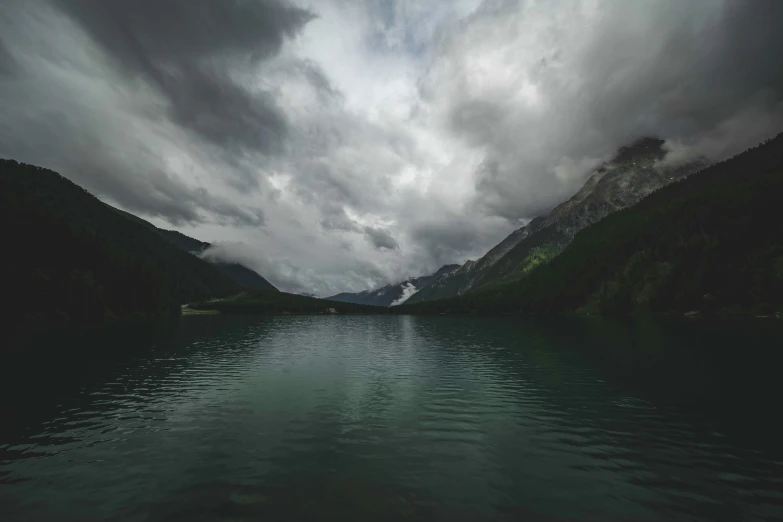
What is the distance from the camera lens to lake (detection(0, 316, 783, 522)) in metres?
16.5

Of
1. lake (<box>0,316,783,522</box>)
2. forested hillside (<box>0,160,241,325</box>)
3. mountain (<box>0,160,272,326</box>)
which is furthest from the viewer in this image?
mountain (<box>0,160,272,326</box>)

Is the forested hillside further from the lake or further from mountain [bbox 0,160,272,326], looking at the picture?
the lake

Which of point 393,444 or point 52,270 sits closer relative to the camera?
point 393,444

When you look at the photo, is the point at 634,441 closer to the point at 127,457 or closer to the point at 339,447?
the point at 339,447

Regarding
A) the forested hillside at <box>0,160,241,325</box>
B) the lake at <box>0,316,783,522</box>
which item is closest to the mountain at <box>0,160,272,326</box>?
the forested hillside at <box>0,160,241,325</box>

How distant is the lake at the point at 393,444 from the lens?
1650 cm

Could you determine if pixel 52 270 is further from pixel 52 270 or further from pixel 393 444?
pixel 393 444

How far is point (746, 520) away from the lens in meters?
14.9

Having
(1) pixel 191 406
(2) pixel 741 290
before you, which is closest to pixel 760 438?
(1) pixel 191 406

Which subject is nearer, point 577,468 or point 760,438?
point 577,468

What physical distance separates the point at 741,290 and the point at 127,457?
264660 millimetres

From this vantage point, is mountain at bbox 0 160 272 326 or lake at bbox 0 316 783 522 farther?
mountain at bbox 0 160 272 326

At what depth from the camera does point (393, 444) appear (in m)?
24.6

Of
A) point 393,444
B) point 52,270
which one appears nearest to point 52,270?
point 52,270
